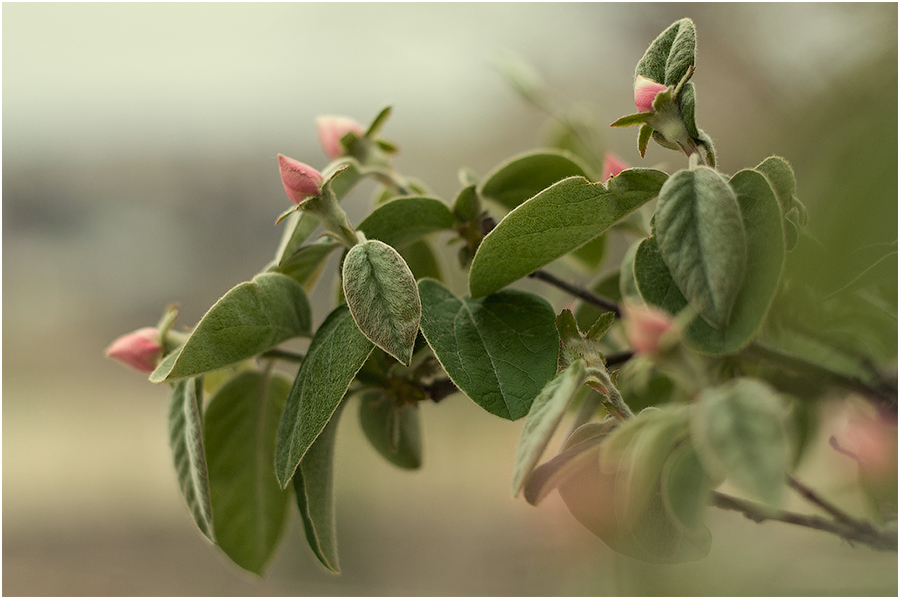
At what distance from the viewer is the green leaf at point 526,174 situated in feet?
0.91

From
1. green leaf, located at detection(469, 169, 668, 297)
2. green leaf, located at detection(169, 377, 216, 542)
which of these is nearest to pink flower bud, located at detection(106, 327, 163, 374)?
green leaf, located at detection(169, 377, 216, 542)

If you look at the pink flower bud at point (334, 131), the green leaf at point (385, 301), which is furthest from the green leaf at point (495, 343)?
the pink flower bud at point (334, 131)

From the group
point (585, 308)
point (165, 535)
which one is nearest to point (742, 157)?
point (585, 308)

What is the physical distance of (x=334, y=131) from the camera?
31cm

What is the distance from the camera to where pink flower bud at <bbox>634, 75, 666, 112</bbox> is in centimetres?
18

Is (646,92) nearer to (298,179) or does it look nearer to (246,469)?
(298,179)

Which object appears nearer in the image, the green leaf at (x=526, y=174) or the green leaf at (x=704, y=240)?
the green leaf at (x=704, y=240)

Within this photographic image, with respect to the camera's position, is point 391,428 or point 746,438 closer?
point 746,438

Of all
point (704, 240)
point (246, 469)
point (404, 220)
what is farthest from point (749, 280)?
point (246, 469)

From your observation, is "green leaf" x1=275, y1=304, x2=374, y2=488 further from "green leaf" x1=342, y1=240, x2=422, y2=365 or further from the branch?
the branch

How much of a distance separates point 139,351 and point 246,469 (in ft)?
0.24

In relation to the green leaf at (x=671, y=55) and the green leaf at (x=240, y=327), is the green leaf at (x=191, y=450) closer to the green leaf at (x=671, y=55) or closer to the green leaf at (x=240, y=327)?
the green leaf at (x=240, y=327)

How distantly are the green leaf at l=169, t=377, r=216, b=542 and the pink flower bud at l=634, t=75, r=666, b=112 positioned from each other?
16cm

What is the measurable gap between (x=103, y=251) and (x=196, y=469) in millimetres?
2013
